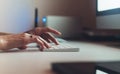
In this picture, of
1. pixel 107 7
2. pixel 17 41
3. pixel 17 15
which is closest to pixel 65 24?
pixel 17 15

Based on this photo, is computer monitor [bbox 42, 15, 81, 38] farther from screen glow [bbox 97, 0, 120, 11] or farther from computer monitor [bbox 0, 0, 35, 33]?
screen glow [bbox 97, 0, 120, 11]

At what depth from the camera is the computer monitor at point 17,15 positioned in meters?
1.85

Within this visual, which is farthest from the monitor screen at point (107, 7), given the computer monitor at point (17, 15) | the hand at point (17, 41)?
the computer monitor at point (17, 15)

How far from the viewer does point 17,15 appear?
188 cm

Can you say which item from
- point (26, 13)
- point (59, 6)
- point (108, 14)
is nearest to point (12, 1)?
point (26, 13)

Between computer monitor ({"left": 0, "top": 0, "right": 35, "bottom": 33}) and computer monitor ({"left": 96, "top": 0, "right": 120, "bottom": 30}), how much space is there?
725 millimetres

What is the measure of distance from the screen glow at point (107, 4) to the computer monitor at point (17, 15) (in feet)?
2.39

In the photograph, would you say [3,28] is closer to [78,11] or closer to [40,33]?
[78,11]

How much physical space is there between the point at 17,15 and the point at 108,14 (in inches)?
37.3

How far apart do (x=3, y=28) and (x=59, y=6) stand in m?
0.46

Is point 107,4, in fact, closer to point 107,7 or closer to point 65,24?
point 107,7

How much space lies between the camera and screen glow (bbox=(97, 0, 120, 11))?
0.99m

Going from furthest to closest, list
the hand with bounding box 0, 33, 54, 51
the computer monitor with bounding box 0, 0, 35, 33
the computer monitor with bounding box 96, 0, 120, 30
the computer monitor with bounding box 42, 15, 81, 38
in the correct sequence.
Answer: the computer monitor with bounding box 0, 0, 35, 33
the computer monitor with bounding box 42, 15, 81, 38
the computer monitor with bounding box 96, 0, 120, 30
the hand with bounding box 0, 33, 54, 51

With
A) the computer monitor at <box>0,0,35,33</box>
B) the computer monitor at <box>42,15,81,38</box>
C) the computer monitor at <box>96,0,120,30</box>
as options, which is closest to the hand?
the computer monitor at <box>96,0,120,30</box>
